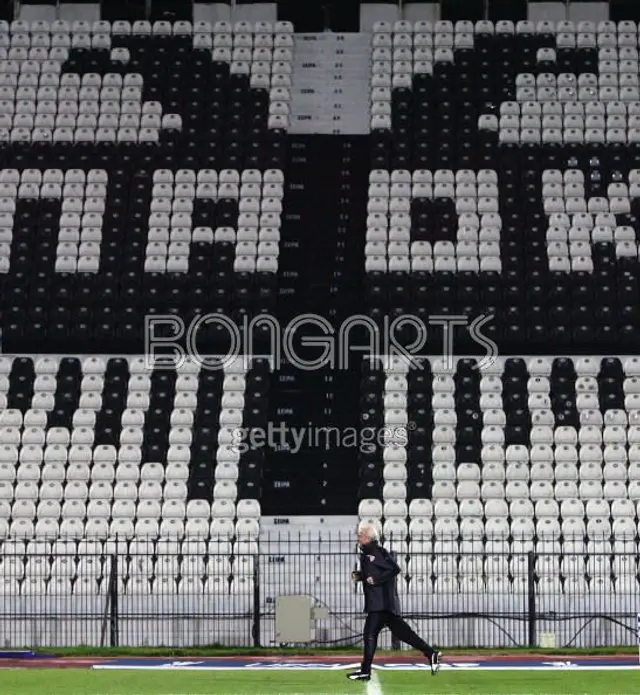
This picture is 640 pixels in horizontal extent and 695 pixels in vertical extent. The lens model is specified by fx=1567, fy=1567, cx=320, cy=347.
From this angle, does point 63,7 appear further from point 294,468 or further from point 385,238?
point 294,468

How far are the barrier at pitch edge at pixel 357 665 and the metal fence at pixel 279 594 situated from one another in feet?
8.30

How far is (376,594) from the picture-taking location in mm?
14305

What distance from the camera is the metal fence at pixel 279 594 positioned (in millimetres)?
20312

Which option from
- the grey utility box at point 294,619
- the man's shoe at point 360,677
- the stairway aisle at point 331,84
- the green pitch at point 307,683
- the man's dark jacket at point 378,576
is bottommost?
the green pitch at point 307,683

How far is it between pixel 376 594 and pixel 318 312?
12046mm

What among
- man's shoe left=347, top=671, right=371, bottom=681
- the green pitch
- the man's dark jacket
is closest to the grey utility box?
Result: the green pitch

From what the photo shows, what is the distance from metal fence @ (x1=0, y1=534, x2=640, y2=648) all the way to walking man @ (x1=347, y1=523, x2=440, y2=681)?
5294 mm

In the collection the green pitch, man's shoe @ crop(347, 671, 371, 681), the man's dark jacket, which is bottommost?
the green pitch

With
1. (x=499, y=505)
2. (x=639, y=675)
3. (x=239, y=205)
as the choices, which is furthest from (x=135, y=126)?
(x=639, y=675)

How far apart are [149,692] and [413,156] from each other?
53.7ft

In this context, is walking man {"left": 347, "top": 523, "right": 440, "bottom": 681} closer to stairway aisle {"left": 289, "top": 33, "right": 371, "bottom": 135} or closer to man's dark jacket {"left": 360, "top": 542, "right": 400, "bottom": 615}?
man's dark jacket {"left": 360, "top": 542, "right": 400, "bottom": 615}

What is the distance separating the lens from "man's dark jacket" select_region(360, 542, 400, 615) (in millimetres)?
14242

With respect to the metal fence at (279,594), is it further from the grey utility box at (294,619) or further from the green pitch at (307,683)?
the green pitch at (307,683)

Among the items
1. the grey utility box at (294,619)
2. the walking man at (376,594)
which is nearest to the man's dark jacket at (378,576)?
the walking man at (376,594)
